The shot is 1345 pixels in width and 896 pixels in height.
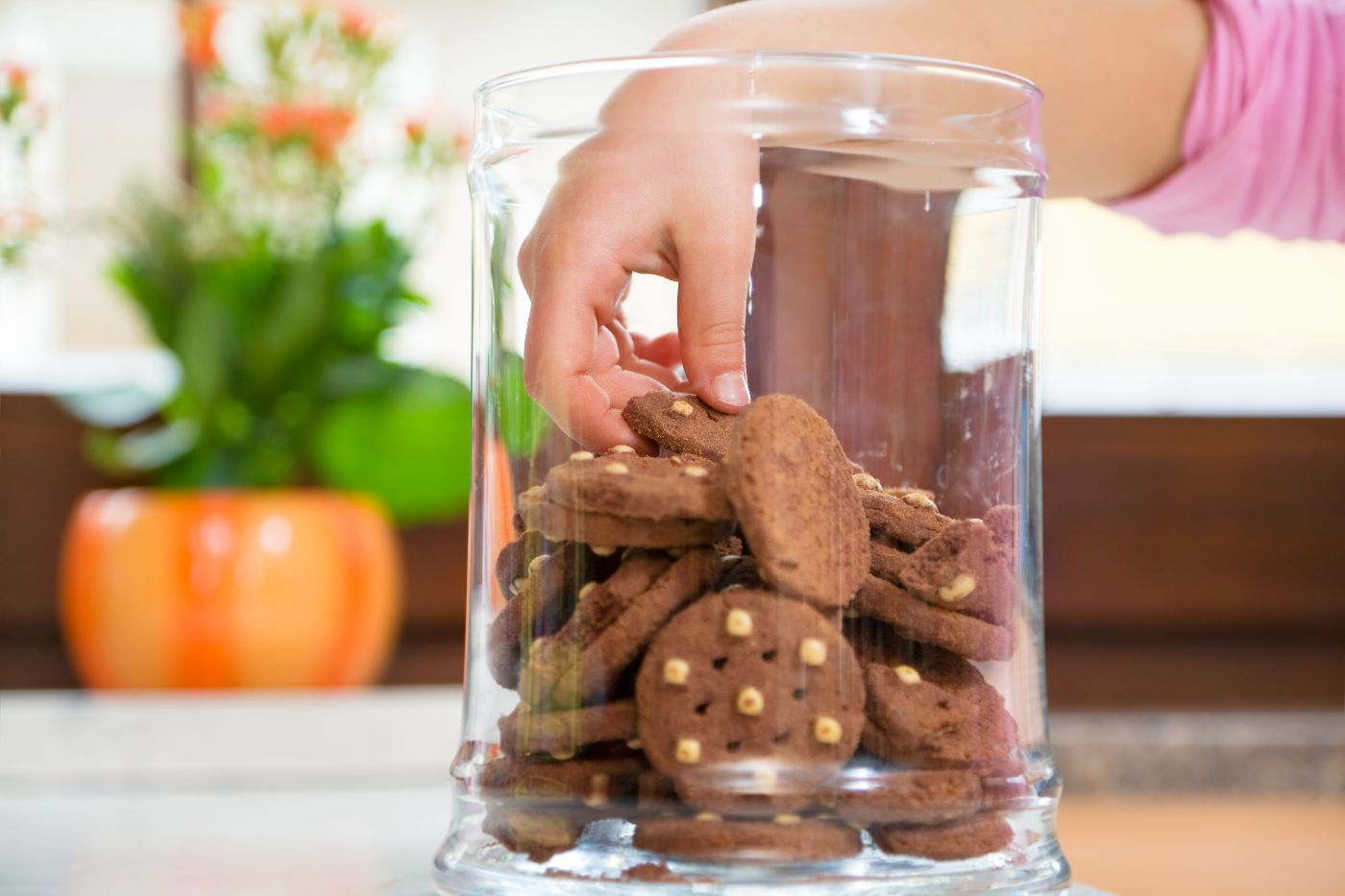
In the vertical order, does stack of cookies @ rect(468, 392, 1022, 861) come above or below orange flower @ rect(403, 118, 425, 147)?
below

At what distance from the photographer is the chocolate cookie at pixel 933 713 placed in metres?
0.36

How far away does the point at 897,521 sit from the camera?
0.40 meters

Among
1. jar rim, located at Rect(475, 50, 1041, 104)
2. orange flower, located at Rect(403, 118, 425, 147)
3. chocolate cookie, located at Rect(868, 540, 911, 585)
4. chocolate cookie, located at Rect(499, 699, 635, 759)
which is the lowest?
chocolate cookie, located at Rect(499, 699, 635, 759)

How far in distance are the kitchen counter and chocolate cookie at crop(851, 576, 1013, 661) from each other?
191mm

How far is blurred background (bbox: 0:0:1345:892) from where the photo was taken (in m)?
1.20

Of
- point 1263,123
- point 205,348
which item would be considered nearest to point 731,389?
point 1263,123

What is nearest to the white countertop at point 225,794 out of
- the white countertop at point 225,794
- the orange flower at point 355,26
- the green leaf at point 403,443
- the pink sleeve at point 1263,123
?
the white countertop at point 225,794

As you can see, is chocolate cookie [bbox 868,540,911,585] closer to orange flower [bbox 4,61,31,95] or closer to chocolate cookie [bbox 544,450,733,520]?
chocolate cookie [bbox 544,450,733,520]

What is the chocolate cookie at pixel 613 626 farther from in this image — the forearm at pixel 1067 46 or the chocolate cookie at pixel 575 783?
the forearm at pixel 1067 46

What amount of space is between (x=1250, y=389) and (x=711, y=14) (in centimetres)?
145

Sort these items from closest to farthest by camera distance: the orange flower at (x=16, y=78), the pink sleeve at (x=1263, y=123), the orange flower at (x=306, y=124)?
the pink sleeve at (x=1263, y=123) → the orange flower at (x=16, y=78) → the orange flower at (x=306, y=124)

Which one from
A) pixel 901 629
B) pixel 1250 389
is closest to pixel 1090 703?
pixel 1250 389

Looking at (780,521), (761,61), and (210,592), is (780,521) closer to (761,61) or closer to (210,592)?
(761,61)

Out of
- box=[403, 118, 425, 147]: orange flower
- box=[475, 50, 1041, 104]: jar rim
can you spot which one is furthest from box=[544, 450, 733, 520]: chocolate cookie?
box=[403, 118, 425, 147]: orange flower
